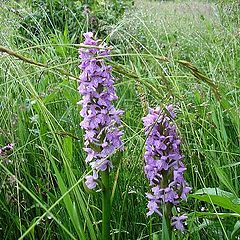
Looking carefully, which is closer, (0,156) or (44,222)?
(0,156)

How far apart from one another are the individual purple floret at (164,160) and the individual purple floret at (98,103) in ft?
0.28

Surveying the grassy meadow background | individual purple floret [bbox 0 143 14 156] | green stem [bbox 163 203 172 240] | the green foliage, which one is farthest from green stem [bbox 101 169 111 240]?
the green foliage

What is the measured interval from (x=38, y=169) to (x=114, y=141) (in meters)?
0.55

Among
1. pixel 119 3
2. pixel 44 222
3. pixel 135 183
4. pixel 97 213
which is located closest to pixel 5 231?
pixel 44 222

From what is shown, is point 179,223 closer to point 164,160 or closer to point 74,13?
point 164,160

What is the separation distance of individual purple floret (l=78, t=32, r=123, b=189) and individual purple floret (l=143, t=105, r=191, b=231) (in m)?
0.08

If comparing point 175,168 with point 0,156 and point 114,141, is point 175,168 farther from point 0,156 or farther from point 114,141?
point 0,156

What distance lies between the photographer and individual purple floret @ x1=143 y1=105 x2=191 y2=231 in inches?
37.2

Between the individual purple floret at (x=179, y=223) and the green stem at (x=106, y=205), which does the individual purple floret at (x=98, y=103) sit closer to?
the green stem at (x=106, y=205)

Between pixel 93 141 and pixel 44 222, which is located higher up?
pixel 93 141

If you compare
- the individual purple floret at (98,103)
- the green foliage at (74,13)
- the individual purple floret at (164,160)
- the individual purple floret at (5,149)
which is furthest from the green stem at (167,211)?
the green foliage at (74,13)

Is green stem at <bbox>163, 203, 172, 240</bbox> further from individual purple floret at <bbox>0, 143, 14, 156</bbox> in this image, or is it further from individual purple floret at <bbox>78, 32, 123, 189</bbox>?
individual purple floret at <bbox>0, 143, 14, 156</bbox>

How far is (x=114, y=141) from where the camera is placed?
40.5 inches

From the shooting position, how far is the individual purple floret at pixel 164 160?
3.10 feet
